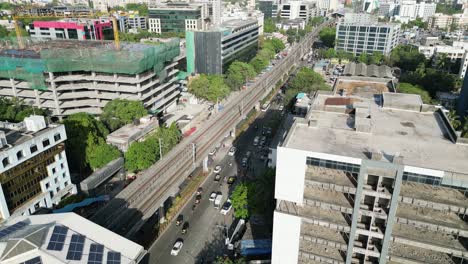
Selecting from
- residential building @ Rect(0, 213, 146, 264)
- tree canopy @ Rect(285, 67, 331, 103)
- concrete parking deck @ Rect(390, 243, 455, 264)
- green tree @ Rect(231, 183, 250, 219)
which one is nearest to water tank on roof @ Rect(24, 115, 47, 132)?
residential building @ Rect(0, 213, 146, 264)

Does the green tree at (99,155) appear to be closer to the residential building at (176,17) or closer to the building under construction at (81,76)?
the building under construction at (81,76)

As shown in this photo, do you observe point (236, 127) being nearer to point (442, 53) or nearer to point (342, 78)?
point (342, 78)

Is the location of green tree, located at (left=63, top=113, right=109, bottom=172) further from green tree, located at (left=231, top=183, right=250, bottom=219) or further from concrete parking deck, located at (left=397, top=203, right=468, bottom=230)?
concrete parking deck, located at (left=397, top=203, right=468, bottom=230)

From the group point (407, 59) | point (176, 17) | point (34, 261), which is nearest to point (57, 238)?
point (34, 261)

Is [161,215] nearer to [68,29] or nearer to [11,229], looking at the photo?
[11,229]

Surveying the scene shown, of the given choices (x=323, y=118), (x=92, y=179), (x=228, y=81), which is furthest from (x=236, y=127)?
(x=323, y=118)
